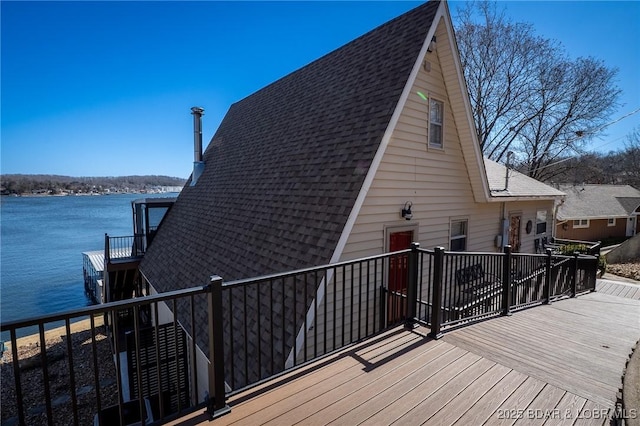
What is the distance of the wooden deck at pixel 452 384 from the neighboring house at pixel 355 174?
58.0 inches

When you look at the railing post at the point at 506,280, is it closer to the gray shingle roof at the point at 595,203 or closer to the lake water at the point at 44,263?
the lake water at the point at 44,263

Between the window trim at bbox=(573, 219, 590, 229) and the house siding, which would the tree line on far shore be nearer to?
the window trim at bbox=(573, 219, 590, 229)

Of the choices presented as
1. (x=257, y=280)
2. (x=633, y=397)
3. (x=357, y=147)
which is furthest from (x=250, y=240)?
(x=633, y=397)

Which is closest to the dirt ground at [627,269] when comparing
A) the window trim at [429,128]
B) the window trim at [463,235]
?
the window trim at [463,235]

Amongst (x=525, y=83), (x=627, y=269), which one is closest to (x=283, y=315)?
(x=627, y=269)

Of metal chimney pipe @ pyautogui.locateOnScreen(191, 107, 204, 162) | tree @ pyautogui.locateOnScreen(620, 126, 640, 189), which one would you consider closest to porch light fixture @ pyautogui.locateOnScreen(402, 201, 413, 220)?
metal chimney pipe @ pyautogui.locateOnScreen(191, 107, 204, 162)

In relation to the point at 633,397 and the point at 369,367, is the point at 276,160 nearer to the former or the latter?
the point at 369,367

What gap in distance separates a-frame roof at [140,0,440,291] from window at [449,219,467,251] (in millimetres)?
3840

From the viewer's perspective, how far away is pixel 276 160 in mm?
7156

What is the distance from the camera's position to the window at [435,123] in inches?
256

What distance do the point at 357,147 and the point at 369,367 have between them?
11.5 feet

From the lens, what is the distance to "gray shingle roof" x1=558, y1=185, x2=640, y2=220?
24.1 meters

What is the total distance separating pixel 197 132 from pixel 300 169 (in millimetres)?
7788

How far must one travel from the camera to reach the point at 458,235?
7812mm
